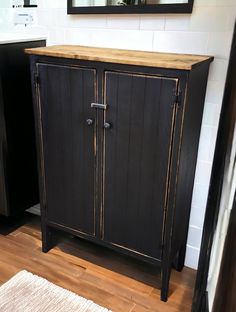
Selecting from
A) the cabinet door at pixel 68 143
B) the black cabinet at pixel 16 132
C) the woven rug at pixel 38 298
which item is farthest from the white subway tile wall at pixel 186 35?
the woven rug at pixel 38 298

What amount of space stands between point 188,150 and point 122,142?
0.32 meters

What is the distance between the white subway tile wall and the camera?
1497 mm

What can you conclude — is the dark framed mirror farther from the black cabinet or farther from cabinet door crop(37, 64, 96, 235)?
cabinet door crop(37, 64, 96, 235)

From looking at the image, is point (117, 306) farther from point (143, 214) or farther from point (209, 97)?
point (209, 97)

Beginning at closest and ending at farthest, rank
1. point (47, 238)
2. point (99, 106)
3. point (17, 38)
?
point (99, 106)
point (17, 38)
point (47, 238)

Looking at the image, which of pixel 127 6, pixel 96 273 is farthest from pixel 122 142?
pixel 96 273

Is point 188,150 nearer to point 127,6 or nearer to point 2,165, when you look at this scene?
point 127,6

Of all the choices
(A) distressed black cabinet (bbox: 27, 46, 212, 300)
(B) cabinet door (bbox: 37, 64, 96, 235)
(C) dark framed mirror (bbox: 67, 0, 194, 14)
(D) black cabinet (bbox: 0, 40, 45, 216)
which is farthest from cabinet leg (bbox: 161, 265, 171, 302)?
(C) dark framed mirror (bbox: 67, 0, 194, 14)

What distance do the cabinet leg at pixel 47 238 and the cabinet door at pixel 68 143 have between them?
119 mm

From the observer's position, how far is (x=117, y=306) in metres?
1.62

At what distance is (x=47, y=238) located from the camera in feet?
6.49

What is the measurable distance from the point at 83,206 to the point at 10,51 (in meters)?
0.96

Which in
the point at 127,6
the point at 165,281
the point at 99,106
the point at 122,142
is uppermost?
the point at 127,6

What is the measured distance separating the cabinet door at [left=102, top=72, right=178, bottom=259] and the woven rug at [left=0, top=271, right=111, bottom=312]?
0.36 m
